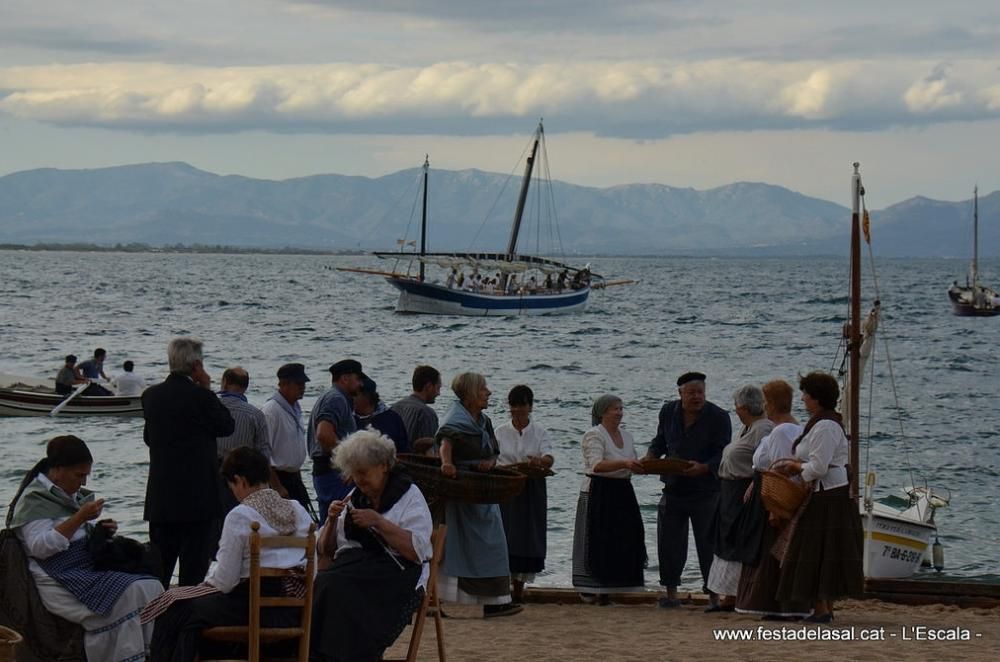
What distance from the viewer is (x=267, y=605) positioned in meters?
6.03

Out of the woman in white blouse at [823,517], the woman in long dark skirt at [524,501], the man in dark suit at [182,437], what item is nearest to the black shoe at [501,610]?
the woman in long dark skirt at [524,501]

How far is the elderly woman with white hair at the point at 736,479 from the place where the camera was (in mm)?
8961

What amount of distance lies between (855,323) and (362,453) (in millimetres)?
7087

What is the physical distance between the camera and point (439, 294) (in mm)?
77625

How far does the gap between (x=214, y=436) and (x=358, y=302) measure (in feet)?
301

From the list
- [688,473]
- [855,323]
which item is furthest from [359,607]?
[855,323]

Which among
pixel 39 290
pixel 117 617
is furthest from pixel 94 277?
pixel 117 617

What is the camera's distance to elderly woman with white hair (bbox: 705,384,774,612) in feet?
29.4

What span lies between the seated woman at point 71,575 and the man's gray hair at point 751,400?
380 centimetres

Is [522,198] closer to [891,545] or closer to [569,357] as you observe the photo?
[569,357]

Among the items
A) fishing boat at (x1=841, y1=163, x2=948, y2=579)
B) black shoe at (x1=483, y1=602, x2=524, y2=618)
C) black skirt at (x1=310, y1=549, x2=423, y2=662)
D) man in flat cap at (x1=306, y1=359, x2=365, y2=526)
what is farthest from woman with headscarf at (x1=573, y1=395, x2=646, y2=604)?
black skirt at (x1=310, y1=549, x2=423, y2=662)

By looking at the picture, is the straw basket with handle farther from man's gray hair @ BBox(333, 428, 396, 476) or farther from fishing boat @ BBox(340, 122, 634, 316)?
fishing boat @ BBox(340, 122, 634, 316)

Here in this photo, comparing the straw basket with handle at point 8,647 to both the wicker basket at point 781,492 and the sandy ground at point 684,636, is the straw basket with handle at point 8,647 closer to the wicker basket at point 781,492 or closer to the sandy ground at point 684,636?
the sandy ground at point 684,636

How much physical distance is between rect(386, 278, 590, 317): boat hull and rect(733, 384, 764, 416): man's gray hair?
6788 centimetres
